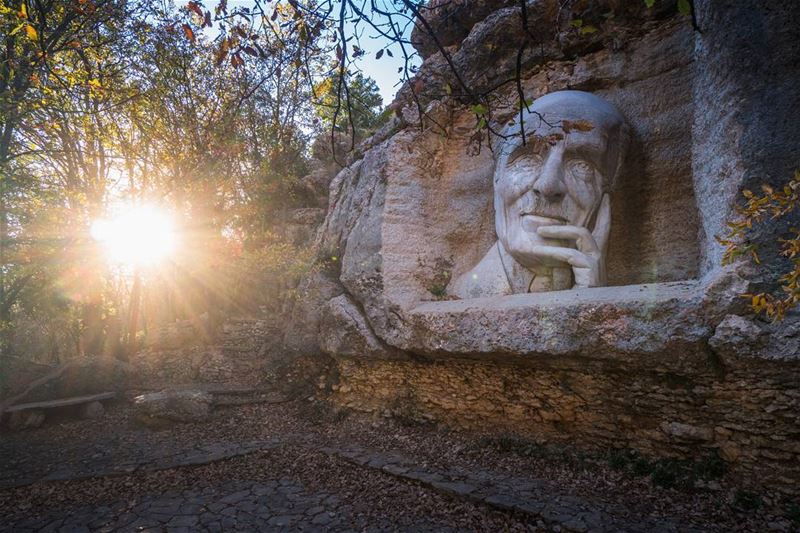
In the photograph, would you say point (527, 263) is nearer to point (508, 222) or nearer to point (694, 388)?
point (508, 222)

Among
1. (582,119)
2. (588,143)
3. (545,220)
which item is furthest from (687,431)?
(582,119)

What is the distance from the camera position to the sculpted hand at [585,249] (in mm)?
4672

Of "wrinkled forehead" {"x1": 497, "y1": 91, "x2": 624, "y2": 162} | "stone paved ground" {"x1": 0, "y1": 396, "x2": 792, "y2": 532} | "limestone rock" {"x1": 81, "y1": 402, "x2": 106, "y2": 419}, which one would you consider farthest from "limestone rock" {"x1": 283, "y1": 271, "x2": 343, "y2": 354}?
"wrinkled forehead" {"x1": 497, "y1": 91, "x2": 624, "y2": 162}

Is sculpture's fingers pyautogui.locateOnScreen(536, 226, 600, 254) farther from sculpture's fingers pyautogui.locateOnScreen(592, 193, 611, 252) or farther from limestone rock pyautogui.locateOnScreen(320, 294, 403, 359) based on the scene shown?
limestone rock pyautogui.locateOnScreen(320, 294, 403, 359)

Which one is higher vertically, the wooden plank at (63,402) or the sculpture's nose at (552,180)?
the sculpture's nose at (552,180)

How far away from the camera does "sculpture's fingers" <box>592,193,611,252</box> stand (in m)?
4.93

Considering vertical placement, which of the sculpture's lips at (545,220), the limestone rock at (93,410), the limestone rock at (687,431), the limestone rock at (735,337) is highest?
the sculpture's lips at (545,220)

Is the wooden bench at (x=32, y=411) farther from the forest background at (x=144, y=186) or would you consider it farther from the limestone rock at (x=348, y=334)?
the limestone rock at (x=348, y=334)

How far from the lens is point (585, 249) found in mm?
4816

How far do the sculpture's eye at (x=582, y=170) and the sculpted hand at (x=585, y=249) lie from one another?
311mm

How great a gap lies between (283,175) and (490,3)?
26.2ft

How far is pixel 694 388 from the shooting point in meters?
3.40

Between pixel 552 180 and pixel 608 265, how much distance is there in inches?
48.8

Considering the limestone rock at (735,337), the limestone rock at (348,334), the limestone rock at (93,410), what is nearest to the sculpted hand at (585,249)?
the limestone rock at (735,337)
